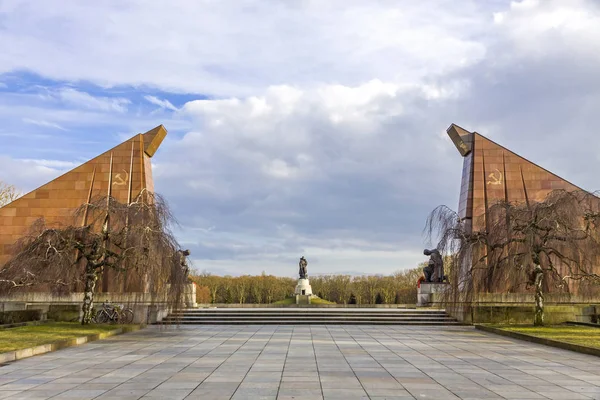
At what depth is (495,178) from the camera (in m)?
28.2

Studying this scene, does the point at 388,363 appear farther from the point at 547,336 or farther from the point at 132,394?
the point at 547,336

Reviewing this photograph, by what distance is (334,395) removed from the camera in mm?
7387

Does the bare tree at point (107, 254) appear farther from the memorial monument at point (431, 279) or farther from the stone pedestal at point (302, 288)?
the stone pedestal at point (302, 288)

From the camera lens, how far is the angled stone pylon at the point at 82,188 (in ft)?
89.0

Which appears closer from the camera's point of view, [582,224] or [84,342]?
[84,342]

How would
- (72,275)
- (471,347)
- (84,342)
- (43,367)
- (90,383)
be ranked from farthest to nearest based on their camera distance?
(72,275), (84,342), (471,347), (43,367), (90,383)

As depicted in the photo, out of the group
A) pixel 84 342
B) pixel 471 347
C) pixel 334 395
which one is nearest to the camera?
pixel 334 395

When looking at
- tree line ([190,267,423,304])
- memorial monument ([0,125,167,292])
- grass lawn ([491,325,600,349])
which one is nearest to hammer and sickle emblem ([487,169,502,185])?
grass lawn ([491,325,600,349])

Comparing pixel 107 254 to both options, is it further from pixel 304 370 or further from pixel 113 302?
pixel 304 370

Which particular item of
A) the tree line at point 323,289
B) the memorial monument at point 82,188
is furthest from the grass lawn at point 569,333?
the tree line at point 323,289

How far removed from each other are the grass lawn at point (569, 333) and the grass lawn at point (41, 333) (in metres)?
11.8

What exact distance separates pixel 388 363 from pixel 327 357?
1346 mm

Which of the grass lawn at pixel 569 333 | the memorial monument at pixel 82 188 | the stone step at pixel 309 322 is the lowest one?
the stone step at pixel 309 322

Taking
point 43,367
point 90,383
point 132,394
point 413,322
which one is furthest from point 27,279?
point 413,322
